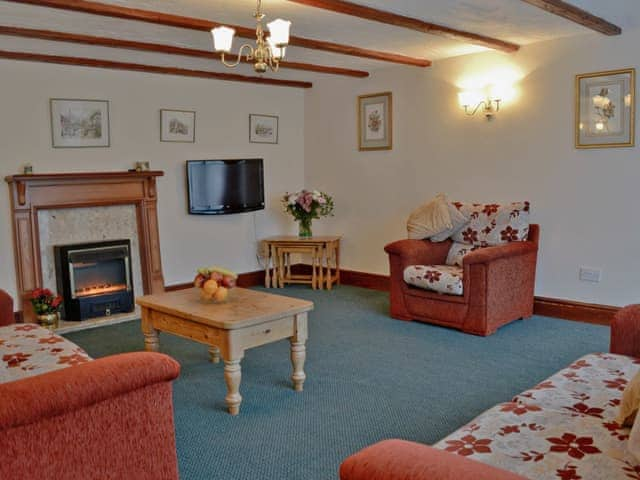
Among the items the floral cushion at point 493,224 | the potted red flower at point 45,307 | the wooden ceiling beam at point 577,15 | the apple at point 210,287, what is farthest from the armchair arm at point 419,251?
the potted red flower at point 45,307

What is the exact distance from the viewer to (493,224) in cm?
497

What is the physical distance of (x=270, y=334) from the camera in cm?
329

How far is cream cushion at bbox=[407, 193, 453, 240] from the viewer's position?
16.8 feet

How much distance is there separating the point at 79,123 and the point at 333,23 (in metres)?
2.53

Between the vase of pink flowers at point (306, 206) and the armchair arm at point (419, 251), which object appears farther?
the vase of pink flowers at point (306, 206)

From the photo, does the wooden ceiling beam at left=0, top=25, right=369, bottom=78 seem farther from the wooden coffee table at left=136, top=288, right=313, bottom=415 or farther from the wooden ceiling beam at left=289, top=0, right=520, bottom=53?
the wooden coffee table at left=136, top=288, right=313, bottom=415

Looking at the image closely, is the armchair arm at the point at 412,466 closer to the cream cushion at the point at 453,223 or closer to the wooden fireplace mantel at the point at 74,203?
the cream cushion at the point at 453,223

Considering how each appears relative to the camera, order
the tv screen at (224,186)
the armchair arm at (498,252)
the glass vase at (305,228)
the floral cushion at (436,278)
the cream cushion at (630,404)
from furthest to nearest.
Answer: the glass vase at (305,228)
the tv screen at (224,186)
the floral cushion at (436,278)
the armchair arm at (498,252)
the cream cushion at (630,404)

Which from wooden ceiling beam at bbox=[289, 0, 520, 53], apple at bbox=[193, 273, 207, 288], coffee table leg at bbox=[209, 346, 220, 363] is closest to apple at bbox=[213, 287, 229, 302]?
apple at bbox=[193, 273, 207, 288]

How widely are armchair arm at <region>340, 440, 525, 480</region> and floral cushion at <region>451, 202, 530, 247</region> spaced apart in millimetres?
3646

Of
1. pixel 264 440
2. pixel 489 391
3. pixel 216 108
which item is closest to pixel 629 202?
pixel 489 391

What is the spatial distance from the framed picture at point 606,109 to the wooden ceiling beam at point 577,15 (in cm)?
35

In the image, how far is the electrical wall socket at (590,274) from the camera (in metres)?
4.76

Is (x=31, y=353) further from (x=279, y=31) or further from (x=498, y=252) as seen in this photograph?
(x=498, y=252)
